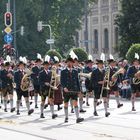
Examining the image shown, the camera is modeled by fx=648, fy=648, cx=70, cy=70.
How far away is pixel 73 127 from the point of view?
57.2 ft

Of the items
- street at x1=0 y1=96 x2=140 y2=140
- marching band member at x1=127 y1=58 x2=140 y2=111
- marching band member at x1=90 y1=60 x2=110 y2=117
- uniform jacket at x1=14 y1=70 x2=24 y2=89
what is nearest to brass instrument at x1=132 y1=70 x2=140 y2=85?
marching band member at x1=127 y1=58 x2=140 y2=111

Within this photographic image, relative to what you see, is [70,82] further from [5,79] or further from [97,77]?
[5,79]

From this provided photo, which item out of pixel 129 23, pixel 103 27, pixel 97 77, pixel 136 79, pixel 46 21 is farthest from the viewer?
pixel 103 27

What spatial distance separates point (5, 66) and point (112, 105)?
171 inches

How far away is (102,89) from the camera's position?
20.3m

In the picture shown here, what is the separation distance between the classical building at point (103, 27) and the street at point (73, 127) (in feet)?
144

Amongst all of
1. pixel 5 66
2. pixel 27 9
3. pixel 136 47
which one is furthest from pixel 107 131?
pixel 27 9

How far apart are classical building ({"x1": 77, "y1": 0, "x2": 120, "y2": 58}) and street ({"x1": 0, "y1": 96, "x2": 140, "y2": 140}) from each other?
4401cm

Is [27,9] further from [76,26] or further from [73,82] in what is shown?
[73,82]

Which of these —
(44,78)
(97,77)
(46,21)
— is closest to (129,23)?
(46,21)

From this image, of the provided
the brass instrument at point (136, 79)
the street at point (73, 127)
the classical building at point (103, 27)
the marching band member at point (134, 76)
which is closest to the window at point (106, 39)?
the classical building at point (103, 27)

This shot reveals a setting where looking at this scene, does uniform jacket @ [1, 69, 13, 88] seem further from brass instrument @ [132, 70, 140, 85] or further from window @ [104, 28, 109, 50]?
window @ [104, 28, 109, 50]

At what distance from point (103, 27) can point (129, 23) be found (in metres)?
23.8

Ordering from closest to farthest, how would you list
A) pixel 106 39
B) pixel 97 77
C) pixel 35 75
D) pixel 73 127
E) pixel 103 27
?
pixel 73 127, pixel 97 77, pixel 35 75, pixel 103 27, pixel 106 39
